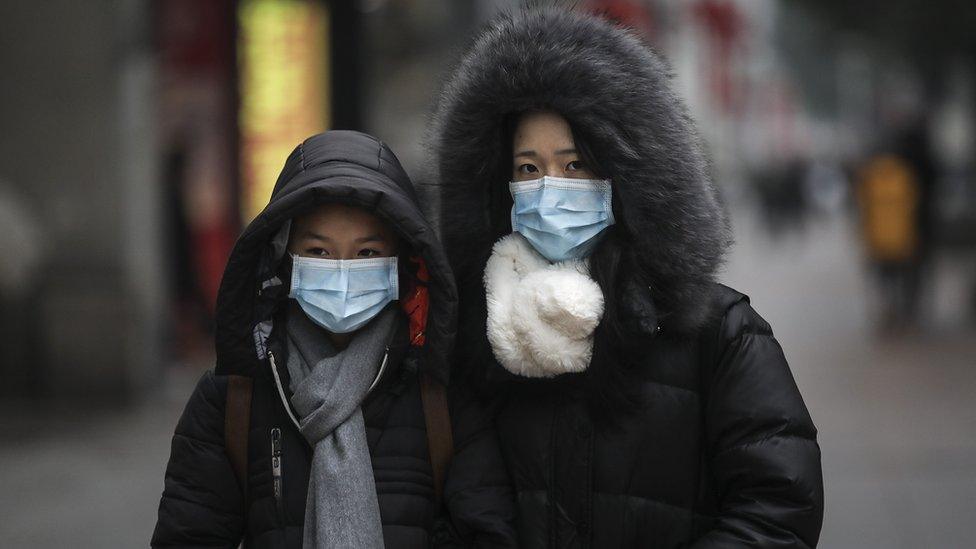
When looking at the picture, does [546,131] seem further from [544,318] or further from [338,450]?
[338,450]

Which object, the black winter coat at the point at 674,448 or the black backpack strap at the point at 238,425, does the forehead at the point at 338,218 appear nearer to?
the black backpack strap at the point at 238,425

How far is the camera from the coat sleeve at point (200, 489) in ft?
8.56

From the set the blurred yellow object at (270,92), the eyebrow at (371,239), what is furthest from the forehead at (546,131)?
the blurred yellow object at (270,92)

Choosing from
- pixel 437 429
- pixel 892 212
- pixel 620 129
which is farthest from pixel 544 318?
pixel 892 212

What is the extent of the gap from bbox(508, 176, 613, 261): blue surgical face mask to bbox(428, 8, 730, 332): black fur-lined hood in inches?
1.7

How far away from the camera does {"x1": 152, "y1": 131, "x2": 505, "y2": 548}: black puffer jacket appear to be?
2.60 meters

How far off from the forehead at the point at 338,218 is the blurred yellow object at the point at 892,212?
1045cm

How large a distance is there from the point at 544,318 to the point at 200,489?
76 centimetres

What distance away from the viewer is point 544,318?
8.39 feet

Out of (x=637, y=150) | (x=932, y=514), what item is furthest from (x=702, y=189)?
(x=932, y=514)

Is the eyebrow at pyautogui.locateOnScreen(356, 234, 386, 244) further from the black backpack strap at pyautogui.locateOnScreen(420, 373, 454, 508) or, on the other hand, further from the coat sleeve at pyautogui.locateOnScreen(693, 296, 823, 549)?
the coat sleeve at pyautogui.locateOnScreen(693, 296, 823, 549)

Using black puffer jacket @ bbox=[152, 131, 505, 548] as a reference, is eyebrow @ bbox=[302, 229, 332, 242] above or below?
above

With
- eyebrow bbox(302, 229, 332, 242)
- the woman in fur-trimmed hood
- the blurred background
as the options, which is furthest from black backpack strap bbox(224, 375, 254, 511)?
the blurred background

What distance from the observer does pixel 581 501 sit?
2592mm
